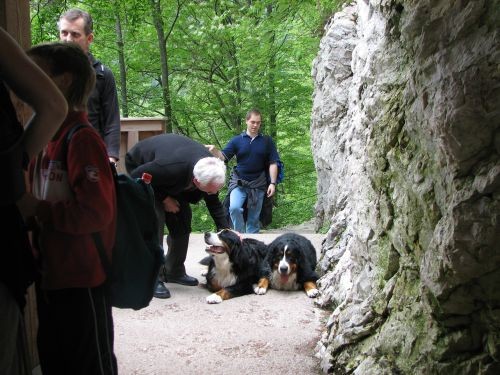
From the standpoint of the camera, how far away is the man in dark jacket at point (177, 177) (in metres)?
4.70

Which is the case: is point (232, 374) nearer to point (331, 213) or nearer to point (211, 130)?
point (331, 213)

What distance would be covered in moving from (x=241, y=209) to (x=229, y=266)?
2350 millimetres

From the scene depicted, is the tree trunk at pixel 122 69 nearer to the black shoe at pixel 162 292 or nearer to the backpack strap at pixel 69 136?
the black shoe at pixel 162 292

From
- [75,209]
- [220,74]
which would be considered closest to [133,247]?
[75,209]

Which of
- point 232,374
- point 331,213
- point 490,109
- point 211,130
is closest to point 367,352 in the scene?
point 232,374

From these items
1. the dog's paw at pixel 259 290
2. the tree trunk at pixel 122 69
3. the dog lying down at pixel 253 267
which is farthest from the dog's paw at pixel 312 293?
the tree trunk at pixel 122 69

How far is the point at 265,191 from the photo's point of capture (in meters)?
8.54

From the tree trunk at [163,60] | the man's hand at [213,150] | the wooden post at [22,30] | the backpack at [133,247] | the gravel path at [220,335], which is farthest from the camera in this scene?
the tree trunk at [163,60]

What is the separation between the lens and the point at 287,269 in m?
6.08

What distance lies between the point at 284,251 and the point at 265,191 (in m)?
2.36

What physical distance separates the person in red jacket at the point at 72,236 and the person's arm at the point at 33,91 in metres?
0.26

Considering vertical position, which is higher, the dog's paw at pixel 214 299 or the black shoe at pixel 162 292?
the black shoe at pixel 162 292

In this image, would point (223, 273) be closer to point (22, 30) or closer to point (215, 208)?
point (215, 208)

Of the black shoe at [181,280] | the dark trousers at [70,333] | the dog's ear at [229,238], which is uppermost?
the dark trousers at [70,333]
